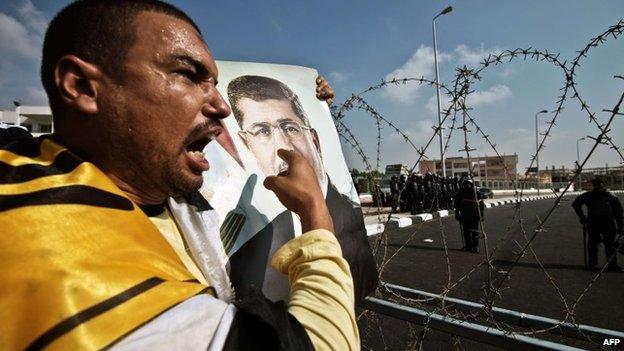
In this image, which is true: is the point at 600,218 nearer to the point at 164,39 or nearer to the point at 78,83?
the point at 164,39

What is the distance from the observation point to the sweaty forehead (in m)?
0.94

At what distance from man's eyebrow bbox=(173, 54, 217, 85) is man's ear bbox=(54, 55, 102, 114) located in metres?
0.20

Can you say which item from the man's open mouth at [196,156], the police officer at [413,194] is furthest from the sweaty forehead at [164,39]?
the police officer at [413,194]

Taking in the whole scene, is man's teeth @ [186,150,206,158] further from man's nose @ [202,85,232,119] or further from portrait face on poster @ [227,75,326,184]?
portrait face on poster @ [227,75,326,184]

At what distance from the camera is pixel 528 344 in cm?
103

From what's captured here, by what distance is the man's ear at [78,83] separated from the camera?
2.91 feet

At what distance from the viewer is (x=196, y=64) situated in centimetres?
102

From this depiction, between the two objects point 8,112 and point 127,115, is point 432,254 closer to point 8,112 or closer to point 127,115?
point 127,115

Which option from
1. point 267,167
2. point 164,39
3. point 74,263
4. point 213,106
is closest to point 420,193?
point 267,167

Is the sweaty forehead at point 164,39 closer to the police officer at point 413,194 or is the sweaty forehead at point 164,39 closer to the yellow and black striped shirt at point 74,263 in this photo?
the yellow and black striped shirt at point 74,263

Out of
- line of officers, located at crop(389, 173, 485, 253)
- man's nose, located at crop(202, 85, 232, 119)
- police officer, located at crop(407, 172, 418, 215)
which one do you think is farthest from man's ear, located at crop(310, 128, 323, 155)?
police officer, located at crop(407, 172, 418, 215)

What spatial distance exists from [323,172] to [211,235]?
2.19 ft

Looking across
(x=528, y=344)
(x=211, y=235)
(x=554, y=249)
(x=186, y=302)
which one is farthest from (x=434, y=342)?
(x=554, y=249)

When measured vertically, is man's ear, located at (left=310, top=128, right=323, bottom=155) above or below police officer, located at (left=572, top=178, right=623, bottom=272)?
above
